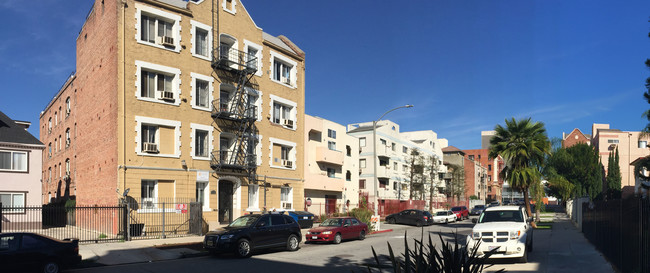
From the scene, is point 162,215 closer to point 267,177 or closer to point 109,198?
point 109,198

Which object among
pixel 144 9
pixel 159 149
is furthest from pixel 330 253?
pixel 144 9

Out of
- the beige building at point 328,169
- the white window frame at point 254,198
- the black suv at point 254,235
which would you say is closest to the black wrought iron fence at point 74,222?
the black suv at point 254,235

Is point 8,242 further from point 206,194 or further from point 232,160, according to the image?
point 232,160

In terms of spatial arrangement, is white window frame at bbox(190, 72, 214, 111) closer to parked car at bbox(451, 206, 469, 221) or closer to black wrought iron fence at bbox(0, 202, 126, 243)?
black wrought iron fence at bbox(0, 202, 126, 243)

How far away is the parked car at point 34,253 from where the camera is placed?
41.4 ft

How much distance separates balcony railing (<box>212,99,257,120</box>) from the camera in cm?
2950

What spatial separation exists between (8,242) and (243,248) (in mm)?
7246

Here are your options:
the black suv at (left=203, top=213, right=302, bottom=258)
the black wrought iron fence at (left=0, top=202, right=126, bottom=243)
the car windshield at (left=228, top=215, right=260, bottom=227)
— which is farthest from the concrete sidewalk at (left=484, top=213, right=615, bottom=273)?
the black wrought iron fence at (left=0, top=202, right=126, bottom=243)

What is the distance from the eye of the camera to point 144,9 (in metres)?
26.4

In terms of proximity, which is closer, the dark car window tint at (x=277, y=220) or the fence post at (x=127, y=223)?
the dark car window tint at (x=277, y=220)

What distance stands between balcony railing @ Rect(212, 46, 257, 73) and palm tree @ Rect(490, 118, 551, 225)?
17.2m

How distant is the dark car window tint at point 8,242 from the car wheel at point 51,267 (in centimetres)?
92

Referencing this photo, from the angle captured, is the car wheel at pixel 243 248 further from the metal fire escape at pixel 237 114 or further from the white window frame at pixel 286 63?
the white window frame at pixel 286 63

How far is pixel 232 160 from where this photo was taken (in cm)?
3045
